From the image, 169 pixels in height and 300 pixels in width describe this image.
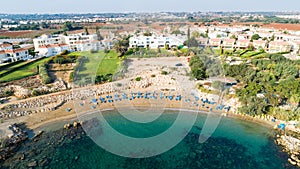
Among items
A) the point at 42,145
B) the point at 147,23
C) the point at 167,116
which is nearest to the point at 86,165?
the point at 42,145

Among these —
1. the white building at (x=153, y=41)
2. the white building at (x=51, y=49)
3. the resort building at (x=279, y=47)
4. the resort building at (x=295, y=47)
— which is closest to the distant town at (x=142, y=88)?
the white building at (x=51, y=49)

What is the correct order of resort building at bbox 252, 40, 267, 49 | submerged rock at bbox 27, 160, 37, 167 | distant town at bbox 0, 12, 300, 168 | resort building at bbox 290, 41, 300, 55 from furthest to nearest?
resort building at bbox 252, 40, 267, 49
resort building at bbox 290, 41, 300, 55
distant town at bbox 0, 12, 300, 168
submerged rock at bbox 27, 160, 37, 167

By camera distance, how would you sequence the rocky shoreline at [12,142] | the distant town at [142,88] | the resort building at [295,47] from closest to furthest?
the rocky shoreline at [12,142] < the distant town at [142,88] < the resort building at [295,47]

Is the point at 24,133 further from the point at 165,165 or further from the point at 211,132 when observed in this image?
the point at 211,132

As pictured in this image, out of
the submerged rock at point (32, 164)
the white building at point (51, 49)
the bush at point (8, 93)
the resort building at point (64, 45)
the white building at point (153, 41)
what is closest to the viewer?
the submerged rock at point (32, 164)

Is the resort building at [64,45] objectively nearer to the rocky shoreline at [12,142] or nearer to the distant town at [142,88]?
the distant town at [142,88]

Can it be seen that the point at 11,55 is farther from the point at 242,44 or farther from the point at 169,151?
the point at 242,44

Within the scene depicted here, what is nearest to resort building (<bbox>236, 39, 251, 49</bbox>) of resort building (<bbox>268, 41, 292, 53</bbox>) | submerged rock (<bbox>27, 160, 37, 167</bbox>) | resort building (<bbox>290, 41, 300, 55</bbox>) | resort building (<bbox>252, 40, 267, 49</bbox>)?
resort building (<bbox>252, 40, 267, 49</bbox>)

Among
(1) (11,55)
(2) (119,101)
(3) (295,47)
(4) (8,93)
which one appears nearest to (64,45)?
(1) (11,55)

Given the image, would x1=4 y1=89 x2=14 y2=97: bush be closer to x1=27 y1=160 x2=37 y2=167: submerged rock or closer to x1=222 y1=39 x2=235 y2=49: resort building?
x1=27 y1=160 x2=37 y2=167: submerged rock
